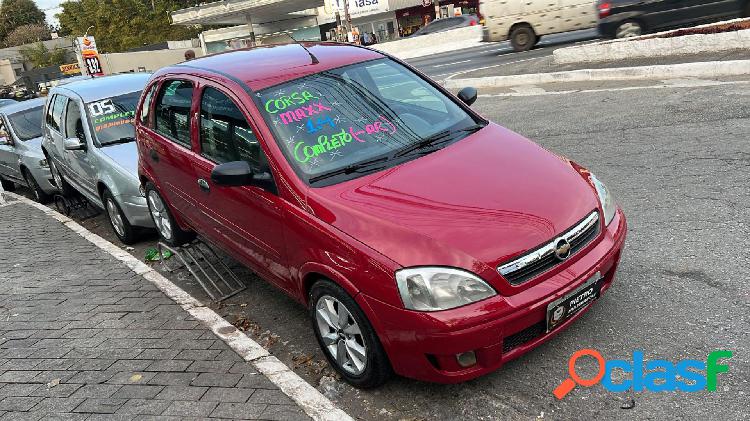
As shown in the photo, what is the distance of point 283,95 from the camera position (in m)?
4.21

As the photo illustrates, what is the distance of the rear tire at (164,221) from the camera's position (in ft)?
19.6

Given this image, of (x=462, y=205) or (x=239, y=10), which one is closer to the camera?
(x=462, y=205)

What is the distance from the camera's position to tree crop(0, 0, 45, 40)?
101 meters

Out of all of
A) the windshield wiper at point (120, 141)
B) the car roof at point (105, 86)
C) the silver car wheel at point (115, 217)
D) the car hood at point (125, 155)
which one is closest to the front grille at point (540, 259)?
the car hood at point (125, 155)

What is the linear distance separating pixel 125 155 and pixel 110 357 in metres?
3.19

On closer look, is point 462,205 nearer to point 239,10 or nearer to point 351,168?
point 351,168

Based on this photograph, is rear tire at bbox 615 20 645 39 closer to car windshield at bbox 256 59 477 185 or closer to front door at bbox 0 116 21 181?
car windshield at bbox 256 59 477 185

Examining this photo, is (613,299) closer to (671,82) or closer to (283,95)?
(283,95)

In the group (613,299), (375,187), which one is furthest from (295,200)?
(613,299)

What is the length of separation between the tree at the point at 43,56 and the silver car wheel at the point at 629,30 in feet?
258

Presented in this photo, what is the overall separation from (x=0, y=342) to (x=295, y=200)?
10.3ft

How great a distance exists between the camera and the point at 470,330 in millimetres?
3010

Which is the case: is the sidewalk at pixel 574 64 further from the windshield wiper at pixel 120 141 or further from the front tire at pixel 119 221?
the front tire at pixel 119 221

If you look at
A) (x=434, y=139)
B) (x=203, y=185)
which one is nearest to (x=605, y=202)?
(x=434, y=139)
